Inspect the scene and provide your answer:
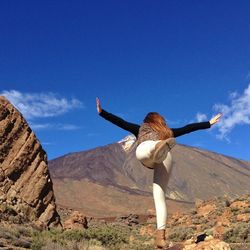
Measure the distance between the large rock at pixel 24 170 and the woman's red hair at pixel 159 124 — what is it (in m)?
14.2

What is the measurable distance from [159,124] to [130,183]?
15663 cm

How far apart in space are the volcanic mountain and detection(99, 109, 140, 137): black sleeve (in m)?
94.2

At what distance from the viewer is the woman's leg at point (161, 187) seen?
4.87m

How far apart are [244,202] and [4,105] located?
14223mm

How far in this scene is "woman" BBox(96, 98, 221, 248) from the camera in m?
4.68

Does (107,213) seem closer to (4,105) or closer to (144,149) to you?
(4,105)

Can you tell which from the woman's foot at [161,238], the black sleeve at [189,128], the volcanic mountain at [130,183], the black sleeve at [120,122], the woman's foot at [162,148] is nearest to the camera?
the woman's foot at [162,148]

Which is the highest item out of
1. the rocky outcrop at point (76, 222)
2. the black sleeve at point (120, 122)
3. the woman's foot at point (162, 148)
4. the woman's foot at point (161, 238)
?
the rocky outcrop at point (76, 222)

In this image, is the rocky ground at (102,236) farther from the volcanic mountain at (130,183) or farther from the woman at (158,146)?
the volcanic mountain at (130,183)

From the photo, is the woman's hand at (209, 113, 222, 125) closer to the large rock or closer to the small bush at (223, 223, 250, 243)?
the small bush at (223, 223, 250, 243)

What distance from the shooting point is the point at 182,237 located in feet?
61.8

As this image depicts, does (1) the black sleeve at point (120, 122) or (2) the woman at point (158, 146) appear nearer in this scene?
(2) the woman at point (158, 146)

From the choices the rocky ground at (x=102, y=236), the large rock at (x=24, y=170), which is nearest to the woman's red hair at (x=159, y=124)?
the rocky ground at (x=102, y=236)

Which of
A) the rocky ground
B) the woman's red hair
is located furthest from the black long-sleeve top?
the rocky ground
